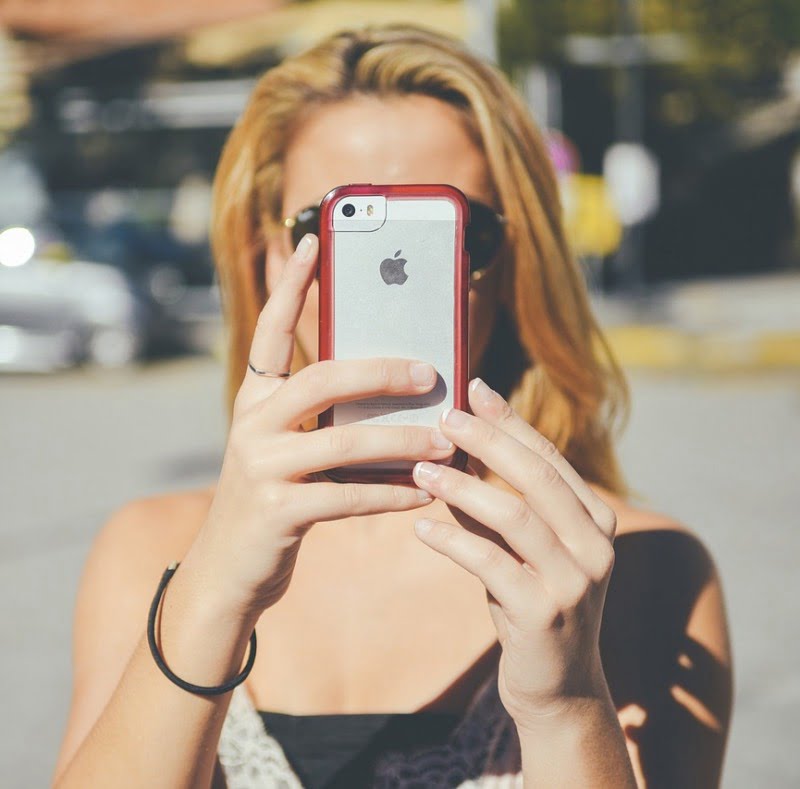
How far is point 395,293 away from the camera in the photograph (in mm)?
1128


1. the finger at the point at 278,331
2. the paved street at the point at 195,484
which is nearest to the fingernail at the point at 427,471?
the finger at the point at 278,331

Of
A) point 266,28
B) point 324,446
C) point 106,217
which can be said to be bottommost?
point 106,217

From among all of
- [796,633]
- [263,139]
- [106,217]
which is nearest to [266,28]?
[106,217]

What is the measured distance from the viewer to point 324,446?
990 millimetres

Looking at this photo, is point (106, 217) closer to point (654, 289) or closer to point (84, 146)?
point (84, 146)

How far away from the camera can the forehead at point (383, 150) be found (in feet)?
4.91

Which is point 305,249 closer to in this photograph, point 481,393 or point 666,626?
point 481,393

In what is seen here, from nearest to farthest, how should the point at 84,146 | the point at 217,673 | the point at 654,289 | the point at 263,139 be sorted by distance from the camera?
the point at 217,673 < the point at 263,139 < the point at 84,146 < the point at 654,289

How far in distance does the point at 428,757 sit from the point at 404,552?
0.34m

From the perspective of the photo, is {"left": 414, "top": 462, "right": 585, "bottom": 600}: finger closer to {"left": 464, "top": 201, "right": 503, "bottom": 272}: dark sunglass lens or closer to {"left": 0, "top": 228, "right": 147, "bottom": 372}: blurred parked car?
{"left": 464, "top": 201, "right": 503, "bottom": 272}: dark sunglass lens

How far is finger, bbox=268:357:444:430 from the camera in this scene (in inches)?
39.1

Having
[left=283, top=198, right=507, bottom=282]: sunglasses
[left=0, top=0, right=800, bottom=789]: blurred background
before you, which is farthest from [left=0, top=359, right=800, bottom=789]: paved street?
[left=283, top=198, right=507, bottom=282]: sunglasses

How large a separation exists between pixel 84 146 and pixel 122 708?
14.8 meters

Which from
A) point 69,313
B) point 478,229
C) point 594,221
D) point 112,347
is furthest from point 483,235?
point 594,221
